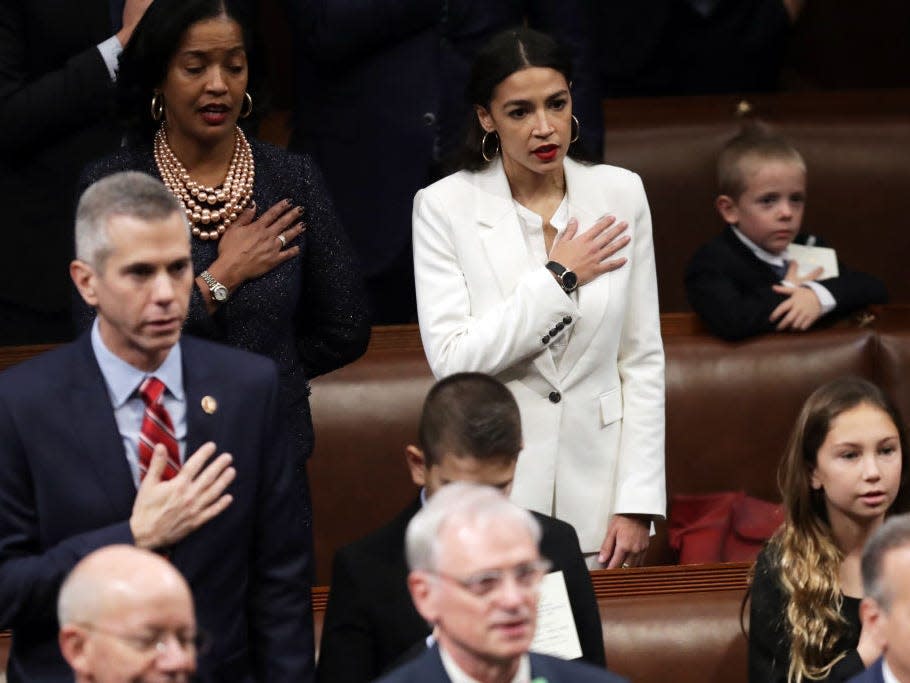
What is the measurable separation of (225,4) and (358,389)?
4.09ft

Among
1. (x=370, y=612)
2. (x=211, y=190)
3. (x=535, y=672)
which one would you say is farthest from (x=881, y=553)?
(x=211, y=190)

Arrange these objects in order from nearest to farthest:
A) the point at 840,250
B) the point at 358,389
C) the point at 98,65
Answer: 1. the point at 98,65
2. the point at 358,389
3. the point at 840,250

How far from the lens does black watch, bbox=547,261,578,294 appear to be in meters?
3.15

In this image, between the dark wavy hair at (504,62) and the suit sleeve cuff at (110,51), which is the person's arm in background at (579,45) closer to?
the dark wavy hair at (504,62)

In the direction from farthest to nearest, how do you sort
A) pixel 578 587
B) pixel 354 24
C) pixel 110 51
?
pixel 354 24
pixel 110 51
pixel 578 587

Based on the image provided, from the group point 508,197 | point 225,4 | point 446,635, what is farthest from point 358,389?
point 446,635

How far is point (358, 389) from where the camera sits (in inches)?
160

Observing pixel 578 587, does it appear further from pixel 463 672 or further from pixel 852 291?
pixel 852 291

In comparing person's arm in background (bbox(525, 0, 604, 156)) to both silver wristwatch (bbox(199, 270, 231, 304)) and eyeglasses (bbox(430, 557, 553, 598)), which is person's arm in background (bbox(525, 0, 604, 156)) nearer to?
silver wristwatch (bbox(199, 270, 231, 304))

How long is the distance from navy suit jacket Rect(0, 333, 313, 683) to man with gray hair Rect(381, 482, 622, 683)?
0.37 metres

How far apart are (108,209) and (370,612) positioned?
0.69m

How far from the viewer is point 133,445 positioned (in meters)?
2.51

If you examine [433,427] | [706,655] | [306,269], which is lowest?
[706,655]

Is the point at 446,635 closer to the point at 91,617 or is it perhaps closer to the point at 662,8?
the point at 91,617
